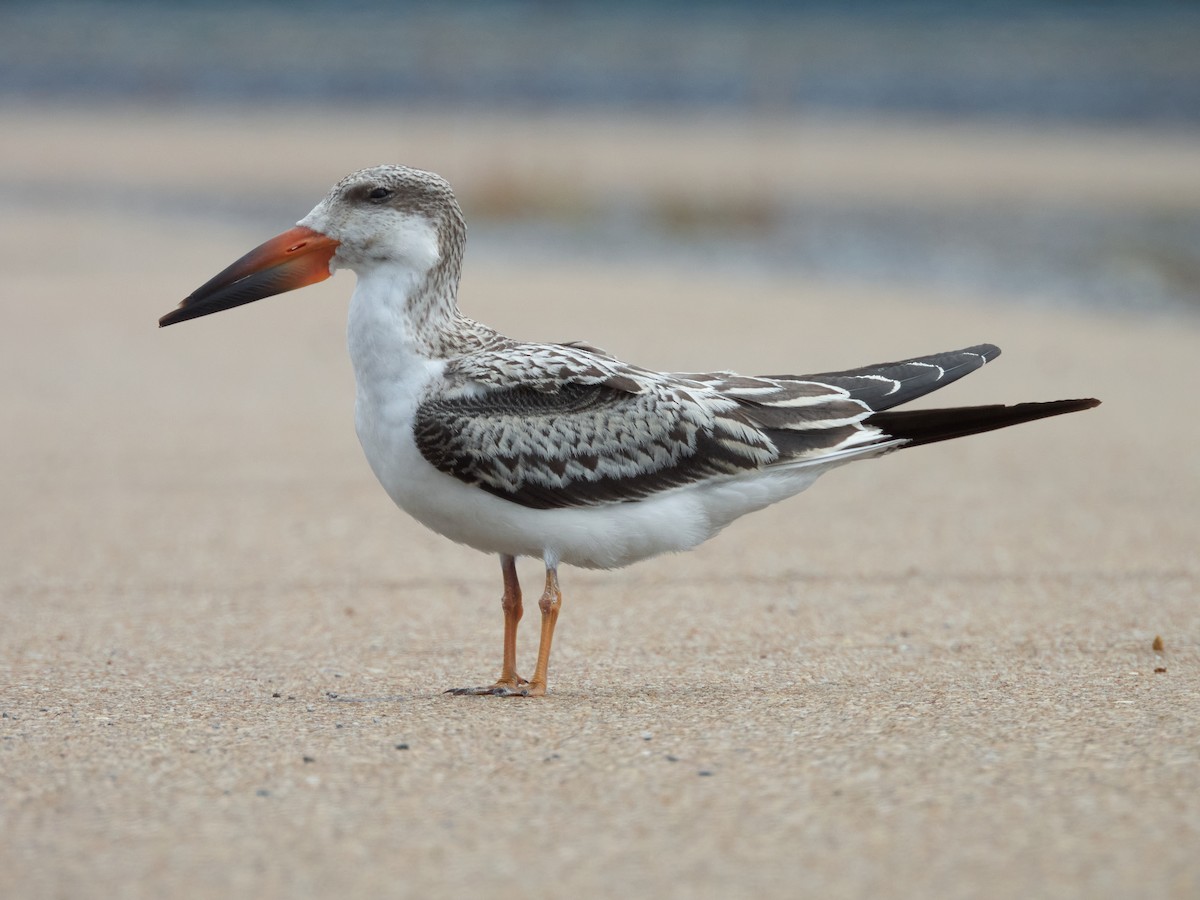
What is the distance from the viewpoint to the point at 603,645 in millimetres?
5383

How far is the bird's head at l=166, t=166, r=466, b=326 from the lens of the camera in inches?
181

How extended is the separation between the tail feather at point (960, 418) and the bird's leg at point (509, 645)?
1.26 metres

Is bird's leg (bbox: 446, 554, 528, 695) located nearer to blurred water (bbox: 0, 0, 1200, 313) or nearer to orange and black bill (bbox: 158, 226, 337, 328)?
orange and black bill (bbox: 158, 226, 337, 328)

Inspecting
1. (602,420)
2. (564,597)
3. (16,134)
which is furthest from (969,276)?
(16,134)

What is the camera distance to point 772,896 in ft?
9.97

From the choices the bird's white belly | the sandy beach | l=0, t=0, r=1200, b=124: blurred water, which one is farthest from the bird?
l=0, t=0, r=1200, b=124: blurred water

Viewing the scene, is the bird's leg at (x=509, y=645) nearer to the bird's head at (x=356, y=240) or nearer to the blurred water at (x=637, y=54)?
the bird's head at (x=356, y=240)

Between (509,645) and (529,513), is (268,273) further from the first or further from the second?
(509,645)

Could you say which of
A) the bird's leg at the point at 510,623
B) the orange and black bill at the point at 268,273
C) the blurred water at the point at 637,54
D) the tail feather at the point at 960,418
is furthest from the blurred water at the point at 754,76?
the orange and black bill at the point at 268,273

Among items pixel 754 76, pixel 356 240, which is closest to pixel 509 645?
pixel 356 240

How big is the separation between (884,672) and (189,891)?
2.52 m

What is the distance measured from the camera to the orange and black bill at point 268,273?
464 cm

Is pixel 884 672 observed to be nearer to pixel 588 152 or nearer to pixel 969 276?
pixel 969 276

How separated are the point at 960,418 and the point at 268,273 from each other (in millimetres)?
2160
